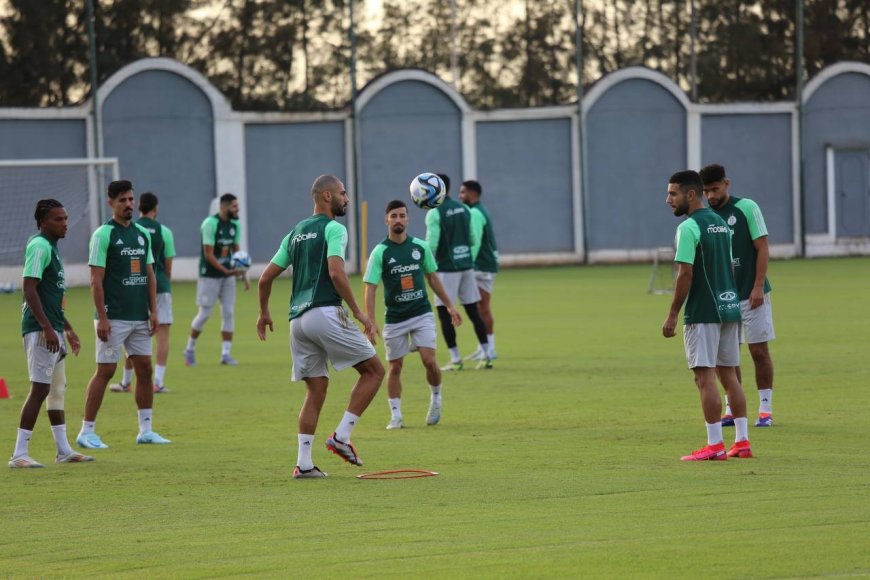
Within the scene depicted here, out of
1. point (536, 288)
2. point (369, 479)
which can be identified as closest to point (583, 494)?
point (369, 479)

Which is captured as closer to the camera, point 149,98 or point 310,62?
point 149,98

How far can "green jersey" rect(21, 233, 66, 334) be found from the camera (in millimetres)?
10977

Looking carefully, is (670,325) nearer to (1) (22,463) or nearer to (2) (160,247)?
(1) (22,463)

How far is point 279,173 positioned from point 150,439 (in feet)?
107

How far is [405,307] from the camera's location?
1298 centimetres

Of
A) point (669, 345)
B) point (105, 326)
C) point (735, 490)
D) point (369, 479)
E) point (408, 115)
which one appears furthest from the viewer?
point (408, 115)

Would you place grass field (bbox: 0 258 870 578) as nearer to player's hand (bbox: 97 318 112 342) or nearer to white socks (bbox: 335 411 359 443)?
white socks (bbox: 335 411 359 443)

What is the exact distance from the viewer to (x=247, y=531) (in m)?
8.15

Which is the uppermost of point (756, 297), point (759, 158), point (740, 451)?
point (759, 158)

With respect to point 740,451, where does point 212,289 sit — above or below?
above

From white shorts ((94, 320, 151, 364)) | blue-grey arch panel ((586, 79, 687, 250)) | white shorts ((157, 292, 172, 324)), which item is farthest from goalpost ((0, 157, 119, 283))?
white shorts ((94, 320, 151, 364))

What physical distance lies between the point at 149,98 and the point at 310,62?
19603mm

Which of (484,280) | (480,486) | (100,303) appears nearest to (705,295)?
(480,486)

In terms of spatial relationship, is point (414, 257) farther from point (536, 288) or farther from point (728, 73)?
point (728, 73)
